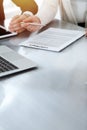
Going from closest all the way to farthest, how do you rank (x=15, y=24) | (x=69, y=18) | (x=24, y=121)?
(x=24, y=121) → (x=15, y=24) → (x=69, y=18)

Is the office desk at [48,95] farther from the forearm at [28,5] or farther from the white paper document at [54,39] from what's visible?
the forearm at [28,5]

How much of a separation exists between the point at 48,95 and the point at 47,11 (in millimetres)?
797

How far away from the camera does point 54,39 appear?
106 cm

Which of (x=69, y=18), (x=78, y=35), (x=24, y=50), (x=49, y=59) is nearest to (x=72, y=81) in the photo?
(x=49, y=59)

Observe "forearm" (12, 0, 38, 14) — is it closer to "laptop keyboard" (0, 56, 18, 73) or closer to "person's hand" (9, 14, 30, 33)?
"person's hand" (9, 14, 30, 33)

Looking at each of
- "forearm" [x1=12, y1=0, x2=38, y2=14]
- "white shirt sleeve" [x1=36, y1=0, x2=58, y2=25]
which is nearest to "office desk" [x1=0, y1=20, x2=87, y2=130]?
"white shirt sleeve" [x1=36, y1=0, x2=58, y2=25]

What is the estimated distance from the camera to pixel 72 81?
74 centimetres

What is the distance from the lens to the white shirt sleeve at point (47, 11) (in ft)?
4.34

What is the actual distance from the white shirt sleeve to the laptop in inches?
18.1

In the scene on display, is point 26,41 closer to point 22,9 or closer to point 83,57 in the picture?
point 83,57

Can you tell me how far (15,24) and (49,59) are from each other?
37cm

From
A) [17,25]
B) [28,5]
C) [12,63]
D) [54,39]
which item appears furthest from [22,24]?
[28,5]

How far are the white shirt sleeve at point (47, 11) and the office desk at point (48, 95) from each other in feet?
1.39

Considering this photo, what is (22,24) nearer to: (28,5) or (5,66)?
(5,66)
